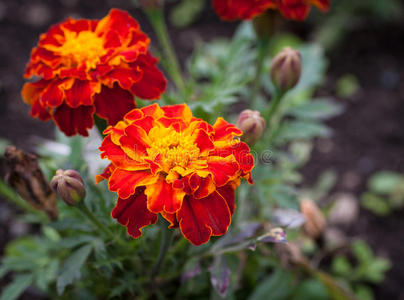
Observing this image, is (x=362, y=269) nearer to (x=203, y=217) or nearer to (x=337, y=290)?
(x=337, y=290)

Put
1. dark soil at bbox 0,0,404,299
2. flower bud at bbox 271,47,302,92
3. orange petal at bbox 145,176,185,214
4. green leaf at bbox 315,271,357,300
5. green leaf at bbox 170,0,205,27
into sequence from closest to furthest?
orange petal at bbox 145,176,185,214 < flower bud at bbox 271,47,302,92 < green leaf at bbox 315,271,357,300 < dark soil at bbox 0,0,404,299 < green leaf at bbox 170,0,205,27

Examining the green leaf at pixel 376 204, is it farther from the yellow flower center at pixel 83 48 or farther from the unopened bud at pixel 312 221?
the yellow flower center at pixel 83 48

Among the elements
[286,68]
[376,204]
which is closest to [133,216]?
[286,68]

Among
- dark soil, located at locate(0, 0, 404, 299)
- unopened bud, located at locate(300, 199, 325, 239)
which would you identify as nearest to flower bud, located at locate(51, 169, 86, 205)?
unopened bud, located at locate(300, 199, 325, 239)

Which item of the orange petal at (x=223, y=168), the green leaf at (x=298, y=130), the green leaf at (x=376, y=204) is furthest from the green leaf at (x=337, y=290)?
the green leaf at (x=376, y=204)

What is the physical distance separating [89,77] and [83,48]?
7 cm

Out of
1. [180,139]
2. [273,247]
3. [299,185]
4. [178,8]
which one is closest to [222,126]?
[180,139]

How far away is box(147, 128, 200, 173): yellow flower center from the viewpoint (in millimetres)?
556

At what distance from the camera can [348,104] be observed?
1.88 meters

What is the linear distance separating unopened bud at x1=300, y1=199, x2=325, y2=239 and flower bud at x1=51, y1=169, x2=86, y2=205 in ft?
2.17

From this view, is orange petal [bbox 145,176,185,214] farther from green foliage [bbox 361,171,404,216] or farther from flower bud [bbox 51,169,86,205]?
green foliage [bbox 361,171,404,216]

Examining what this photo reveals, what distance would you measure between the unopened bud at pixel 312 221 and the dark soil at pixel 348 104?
0.41 m

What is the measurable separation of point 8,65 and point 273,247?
1442mm

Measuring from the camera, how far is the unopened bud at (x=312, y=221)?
1.11m
